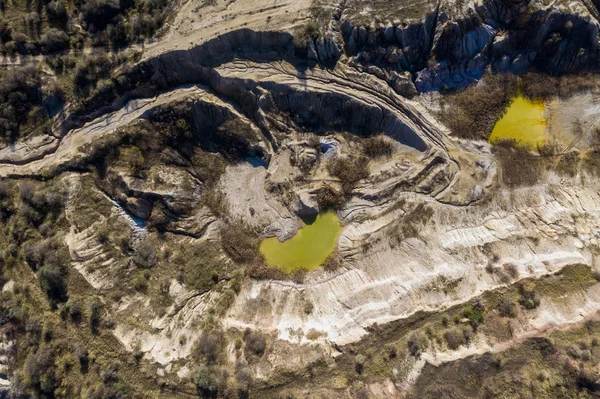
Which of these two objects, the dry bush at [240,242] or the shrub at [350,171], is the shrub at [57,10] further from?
the shrub at [350,171]

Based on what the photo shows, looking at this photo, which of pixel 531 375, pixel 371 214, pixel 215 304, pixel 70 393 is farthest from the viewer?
pixel 371 214

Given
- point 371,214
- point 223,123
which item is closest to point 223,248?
point 223,123

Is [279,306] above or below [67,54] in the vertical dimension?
below

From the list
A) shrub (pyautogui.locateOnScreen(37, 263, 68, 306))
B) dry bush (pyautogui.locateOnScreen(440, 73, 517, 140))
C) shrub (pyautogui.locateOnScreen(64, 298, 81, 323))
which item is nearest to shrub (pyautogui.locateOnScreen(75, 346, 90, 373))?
shrub (pyautogui.locateOnScreen(64, 298, 81, 323))

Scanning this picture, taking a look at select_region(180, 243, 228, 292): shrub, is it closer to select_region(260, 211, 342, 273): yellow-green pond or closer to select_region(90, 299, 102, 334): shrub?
select_region(260, 211, 342, 273): yellow-green pond

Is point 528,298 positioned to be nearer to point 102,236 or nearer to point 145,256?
point 145,256

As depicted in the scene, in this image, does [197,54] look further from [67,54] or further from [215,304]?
[215,304]
